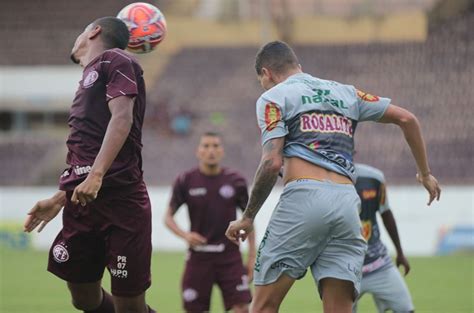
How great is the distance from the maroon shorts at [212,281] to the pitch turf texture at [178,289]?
1.68 meters

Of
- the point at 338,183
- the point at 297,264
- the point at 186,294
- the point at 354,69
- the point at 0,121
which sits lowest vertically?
the point at 0,121

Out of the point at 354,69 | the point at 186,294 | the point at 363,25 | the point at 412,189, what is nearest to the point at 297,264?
A: the point at 186,294

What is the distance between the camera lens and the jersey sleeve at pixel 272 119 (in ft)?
19.4

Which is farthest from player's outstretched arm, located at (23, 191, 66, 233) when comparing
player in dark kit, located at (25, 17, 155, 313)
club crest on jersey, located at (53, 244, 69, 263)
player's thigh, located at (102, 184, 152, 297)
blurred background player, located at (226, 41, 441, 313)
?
blurred background player, located at (226, 41, 441, 313)

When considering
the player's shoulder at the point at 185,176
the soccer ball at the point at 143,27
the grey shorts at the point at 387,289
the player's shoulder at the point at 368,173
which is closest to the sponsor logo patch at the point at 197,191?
the player's shoulder at the point at 185,176

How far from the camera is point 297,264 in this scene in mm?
5996

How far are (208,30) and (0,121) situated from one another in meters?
8.91

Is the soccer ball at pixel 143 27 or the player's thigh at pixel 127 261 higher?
the soccer ball at pixel 143 27

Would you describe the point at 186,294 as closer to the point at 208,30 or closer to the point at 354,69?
the point at 354,69

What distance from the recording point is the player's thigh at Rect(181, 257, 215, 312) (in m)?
9.67

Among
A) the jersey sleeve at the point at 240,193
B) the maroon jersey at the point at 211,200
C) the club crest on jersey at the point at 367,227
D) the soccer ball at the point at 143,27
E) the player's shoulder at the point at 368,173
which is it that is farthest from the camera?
the jersey sleeve at the point at 240,193

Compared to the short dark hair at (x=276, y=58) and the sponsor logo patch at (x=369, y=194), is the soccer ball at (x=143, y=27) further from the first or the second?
the sponsor logo patch at (x=369, y=194)

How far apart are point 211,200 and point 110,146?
13.9 ft

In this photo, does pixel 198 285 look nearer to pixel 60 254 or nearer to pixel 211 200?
pixel 211 200
